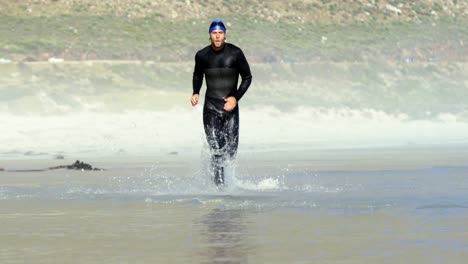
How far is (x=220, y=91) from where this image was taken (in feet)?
51.9

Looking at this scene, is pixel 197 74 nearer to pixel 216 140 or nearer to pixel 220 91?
pixel 220 91

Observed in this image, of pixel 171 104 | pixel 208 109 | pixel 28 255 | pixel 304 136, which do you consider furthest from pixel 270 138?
pixel 28 255

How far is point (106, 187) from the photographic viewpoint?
52.6 ft

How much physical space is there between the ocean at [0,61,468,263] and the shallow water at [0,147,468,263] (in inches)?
0.7

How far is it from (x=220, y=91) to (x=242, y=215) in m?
3.64

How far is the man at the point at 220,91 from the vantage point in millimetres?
15727

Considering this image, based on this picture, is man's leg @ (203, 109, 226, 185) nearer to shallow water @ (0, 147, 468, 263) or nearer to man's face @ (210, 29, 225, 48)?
shallow water @ (0, 147, 468, 263)

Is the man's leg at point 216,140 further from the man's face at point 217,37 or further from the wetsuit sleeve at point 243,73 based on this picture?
the man's face at point 217,37

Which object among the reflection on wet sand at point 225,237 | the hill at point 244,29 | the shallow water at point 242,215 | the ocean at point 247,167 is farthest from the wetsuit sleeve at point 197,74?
the hill at point 244,29

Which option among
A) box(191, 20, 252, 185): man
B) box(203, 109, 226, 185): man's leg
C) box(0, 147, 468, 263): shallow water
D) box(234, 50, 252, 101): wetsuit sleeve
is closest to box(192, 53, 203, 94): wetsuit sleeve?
box(191, 20, 252, 185): man

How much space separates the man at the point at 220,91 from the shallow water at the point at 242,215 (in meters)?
0.39

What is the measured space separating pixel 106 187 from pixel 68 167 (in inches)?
133

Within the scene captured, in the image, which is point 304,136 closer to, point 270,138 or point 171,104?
point 270,138

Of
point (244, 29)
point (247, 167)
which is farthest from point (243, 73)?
point (244, 29)
